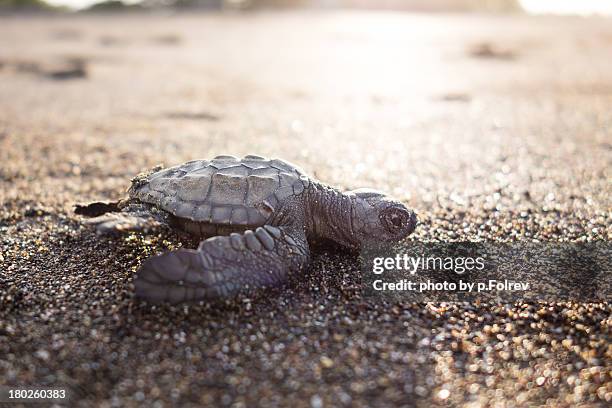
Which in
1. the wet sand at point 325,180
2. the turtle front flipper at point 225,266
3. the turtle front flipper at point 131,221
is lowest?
the wet sand at point 325,180

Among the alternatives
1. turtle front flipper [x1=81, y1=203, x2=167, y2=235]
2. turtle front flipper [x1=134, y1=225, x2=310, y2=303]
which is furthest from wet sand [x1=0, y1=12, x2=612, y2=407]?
turtle front flipper [x1=81, y1=203, x2=167, y2=235]

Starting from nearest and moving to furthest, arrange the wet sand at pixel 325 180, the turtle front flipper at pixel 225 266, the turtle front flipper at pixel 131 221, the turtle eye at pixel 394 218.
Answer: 1. the wet sand at pixel 325 180
2. the turtle front flipper at pixel 225 266
3. the turtle front flipper at pixel 131 221
4. the turtle eye at pixel 394 218

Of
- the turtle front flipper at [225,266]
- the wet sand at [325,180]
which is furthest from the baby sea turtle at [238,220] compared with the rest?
the wet sand at [325,180]

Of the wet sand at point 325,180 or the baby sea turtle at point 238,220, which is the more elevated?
the baby sea turtle at point 238,220

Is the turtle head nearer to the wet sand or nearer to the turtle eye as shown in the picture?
the turtle eye

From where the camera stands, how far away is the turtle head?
9.51 feet

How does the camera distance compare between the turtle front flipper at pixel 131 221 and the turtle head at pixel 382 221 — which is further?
the turtle head at pixel 382 221

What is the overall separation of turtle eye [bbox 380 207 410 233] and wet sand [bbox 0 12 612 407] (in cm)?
27

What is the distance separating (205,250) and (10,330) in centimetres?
85

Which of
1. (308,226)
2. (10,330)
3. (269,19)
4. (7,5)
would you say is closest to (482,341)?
(308,226)

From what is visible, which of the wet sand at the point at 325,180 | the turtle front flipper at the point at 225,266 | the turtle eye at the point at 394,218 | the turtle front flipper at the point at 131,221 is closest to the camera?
the wet sand at the point at 325,180

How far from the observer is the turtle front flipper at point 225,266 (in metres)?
2.26

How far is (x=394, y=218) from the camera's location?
9.46 ft

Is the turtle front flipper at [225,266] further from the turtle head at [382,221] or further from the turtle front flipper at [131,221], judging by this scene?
the turtle head at [382,221]
